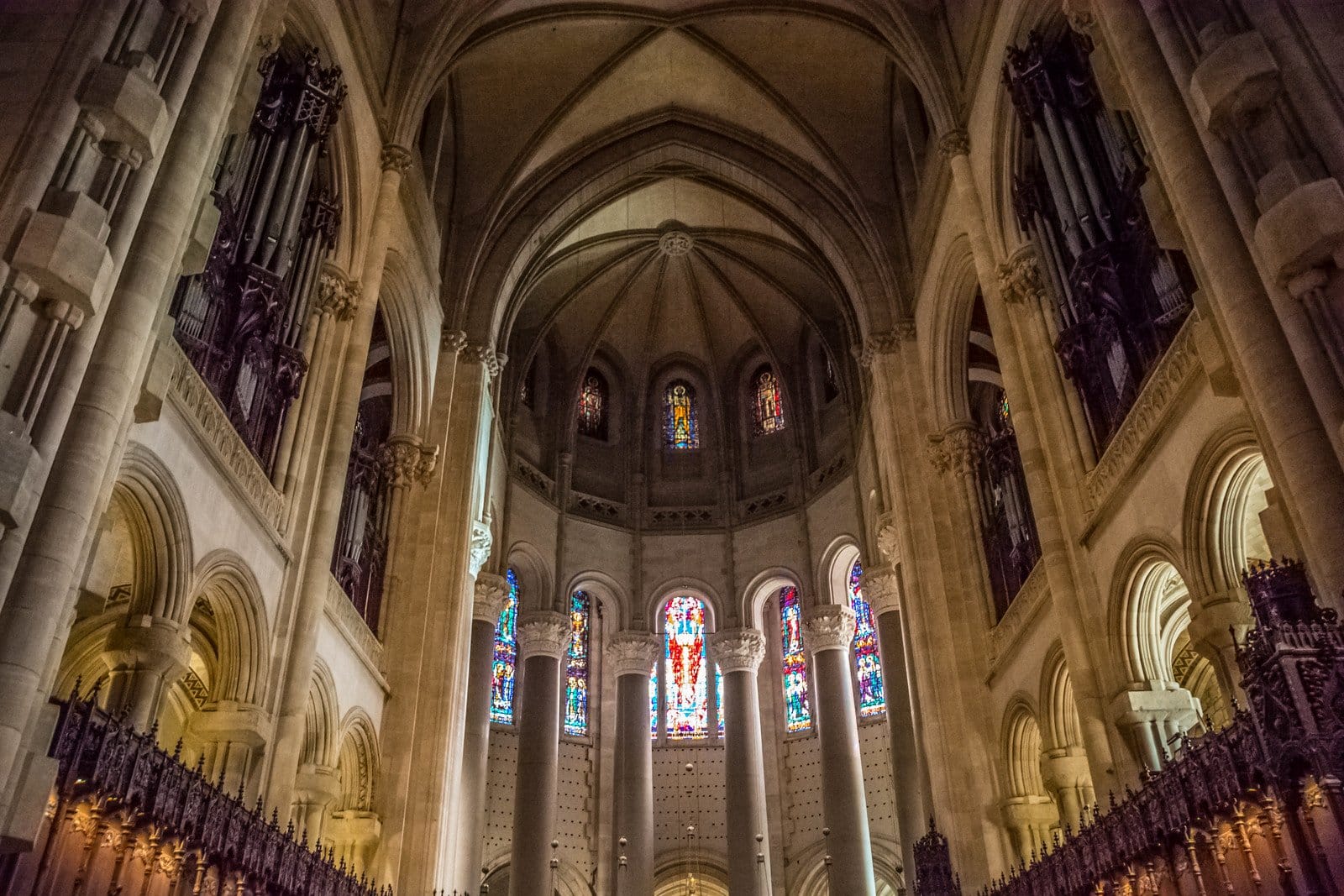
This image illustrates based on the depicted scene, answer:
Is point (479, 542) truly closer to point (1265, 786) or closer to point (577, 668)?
point (577, 668)

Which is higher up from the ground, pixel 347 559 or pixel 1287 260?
pixel 347 559

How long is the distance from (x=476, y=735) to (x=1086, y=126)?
47.5ft

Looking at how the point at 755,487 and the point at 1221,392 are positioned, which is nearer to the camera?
the point at 1221,392

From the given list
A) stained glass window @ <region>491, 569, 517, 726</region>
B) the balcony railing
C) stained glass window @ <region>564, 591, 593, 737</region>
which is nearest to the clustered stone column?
stained glass window @ <region>564, 591, 593, 737</region>

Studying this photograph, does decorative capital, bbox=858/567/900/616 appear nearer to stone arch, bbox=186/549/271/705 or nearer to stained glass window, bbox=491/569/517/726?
stained glass window, bbox=491/569/517/726

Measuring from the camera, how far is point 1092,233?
36.4 ft

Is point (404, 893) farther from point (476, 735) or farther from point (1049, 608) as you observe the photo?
point (1049, 608)

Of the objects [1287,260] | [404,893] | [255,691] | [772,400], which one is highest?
[772,400]

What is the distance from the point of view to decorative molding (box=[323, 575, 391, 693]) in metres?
13.1

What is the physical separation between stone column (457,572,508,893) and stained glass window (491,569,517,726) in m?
2.38

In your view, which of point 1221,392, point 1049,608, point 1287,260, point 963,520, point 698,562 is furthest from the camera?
point 698,562

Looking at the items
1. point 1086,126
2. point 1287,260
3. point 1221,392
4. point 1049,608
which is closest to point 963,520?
point 1049,608

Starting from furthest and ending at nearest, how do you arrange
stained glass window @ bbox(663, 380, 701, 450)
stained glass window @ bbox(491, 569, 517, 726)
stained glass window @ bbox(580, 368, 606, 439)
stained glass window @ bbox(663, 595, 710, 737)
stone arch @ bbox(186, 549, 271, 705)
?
stained glass window @ bbox(663, 380, 701, 450)
stained glass window @ bbox(580, 368, 606, 439)
stained glass window @ bbox(663, 595, 710, 737)
stained glass window @ bbox(491, 569, 517, 726)
stone arch @ bbox(186, 549, 271, 705)

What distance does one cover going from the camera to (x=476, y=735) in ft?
65.6
